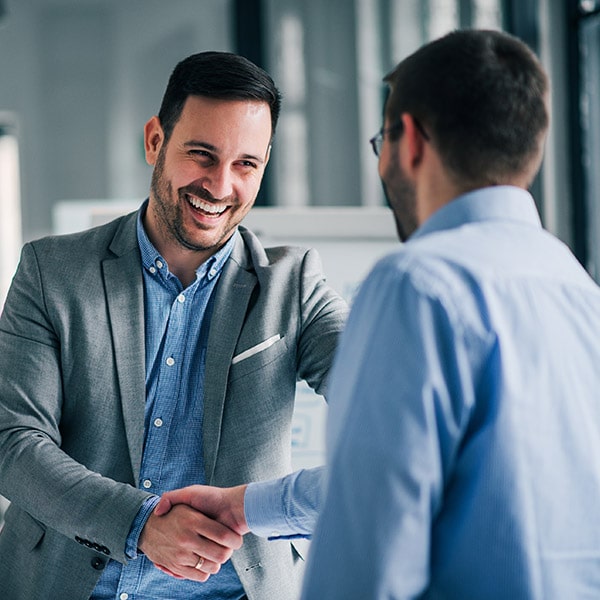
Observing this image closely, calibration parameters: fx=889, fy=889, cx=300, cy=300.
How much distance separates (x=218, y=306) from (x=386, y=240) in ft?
3.84

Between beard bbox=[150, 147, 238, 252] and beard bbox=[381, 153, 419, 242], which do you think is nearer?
beard bbox=[381, 153, 419, 242]

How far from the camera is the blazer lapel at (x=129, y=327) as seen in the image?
151 centimetres

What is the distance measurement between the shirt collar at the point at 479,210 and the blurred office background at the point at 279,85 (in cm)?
280

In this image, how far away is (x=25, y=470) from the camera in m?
1.47

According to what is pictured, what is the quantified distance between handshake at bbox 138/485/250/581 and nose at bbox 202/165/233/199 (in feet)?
1.77

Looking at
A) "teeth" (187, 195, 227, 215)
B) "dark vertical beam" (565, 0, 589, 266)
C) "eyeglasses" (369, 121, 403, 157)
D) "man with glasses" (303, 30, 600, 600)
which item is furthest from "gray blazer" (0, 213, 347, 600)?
"dark vertical beam" (565, 0, 589, 266)

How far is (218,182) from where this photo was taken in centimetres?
164

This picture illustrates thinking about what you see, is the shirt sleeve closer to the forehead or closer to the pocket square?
the pocket square

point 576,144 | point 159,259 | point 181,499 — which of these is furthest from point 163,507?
point 576,144

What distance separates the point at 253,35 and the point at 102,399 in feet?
10.8

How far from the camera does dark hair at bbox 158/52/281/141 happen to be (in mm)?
1635

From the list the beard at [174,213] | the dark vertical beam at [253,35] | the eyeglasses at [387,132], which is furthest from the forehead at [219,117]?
the dark vertical beam at [253,35]

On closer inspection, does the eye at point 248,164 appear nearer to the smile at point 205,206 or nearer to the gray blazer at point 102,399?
the smile at point 205,206

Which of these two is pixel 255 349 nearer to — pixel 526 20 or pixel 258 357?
pixel 258 357
